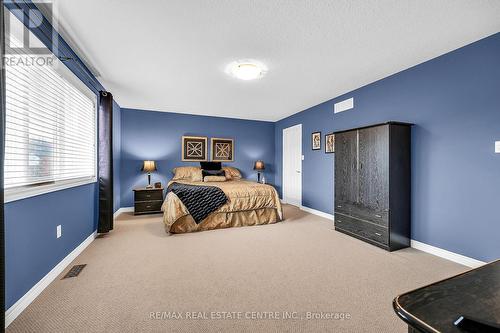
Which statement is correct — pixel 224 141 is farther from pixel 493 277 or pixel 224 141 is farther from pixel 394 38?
pixel 493 277

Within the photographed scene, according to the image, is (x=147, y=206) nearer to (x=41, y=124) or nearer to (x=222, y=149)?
(x=222, y=149)

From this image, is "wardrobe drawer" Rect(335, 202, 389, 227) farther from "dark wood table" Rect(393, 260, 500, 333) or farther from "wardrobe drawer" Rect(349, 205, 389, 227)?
"dark wood table" Rect(393, 260, 500, 333)

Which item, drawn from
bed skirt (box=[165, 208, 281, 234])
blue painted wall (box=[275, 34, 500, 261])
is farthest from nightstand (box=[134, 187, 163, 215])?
blue painted wall (box=[275, 34, 500, 261])

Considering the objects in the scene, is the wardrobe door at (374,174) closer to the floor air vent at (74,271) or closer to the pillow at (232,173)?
the pillow at (232,173)

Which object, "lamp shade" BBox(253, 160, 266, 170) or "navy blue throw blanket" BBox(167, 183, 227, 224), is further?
"lamp shade" BBox(253, 160, 266, 170)

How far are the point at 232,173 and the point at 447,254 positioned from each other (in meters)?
4.30

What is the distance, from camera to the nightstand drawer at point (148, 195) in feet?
15.5

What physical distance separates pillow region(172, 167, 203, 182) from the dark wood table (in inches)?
190

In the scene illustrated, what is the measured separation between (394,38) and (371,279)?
8.19 feet

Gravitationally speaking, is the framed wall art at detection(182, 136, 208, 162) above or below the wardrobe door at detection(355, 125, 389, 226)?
above

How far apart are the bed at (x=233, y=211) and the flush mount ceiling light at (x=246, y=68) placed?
191 centimetres

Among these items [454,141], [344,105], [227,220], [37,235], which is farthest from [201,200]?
[454,141]

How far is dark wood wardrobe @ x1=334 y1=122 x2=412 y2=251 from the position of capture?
287 cm

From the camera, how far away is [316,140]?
4828 mm
